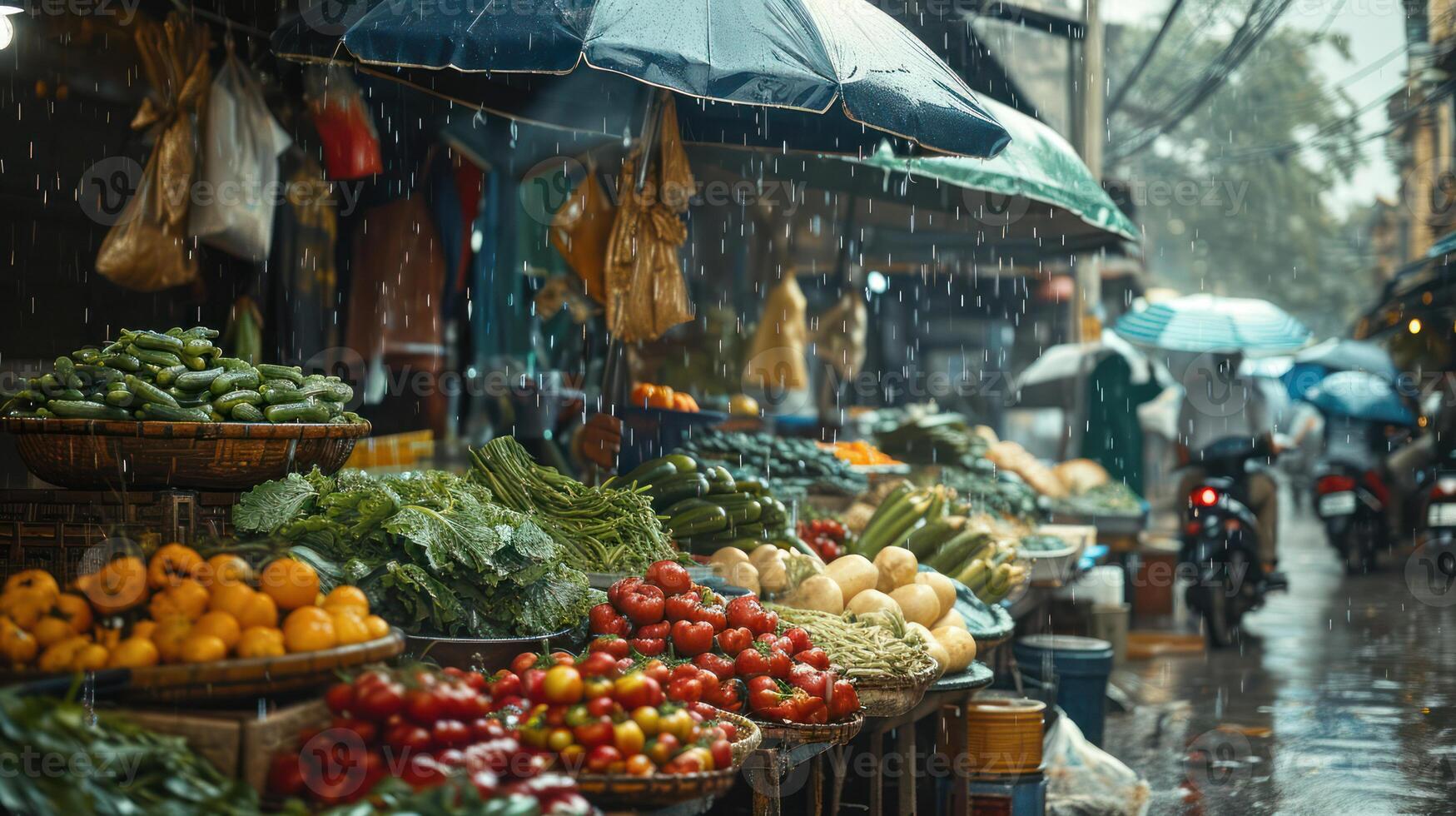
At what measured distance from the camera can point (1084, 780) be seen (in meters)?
6.47

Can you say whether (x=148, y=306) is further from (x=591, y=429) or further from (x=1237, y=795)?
(x=1237, y=795)

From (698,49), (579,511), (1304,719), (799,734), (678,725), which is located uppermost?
(698,49)

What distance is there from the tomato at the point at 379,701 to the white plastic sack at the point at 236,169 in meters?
3.86

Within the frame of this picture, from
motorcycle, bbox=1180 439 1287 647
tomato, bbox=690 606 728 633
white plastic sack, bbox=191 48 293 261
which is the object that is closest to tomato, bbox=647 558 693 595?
tomato, bbox=690 606 728 633

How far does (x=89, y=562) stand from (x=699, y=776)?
1809 mm

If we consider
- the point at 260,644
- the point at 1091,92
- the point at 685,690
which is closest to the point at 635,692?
the point at 685,690

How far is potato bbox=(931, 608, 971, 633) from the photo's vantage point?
562 centimetres

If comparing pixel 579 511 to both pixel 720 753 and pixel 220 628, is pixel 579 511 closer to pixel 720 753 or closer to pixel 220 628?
pixel 720 753

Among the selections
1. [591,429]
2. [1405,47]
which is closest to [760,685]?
[591,429]

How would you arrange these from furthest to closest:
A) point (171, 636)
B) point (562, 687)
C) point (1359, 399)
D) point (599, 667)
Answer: point (1359, 399) < point (599, 667) < point (562, 687) < point (171, 636)

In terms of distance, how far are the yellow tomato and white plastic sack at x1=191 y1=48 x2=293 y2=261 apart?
3.50 metres

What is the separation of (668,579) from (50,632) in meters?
2.01

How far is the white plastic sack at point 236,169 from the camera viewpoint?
19.8 ft

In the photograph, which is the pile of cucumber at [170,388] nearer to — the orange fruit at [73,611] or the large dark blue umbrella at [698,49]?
the orange fruit at [73,611]
